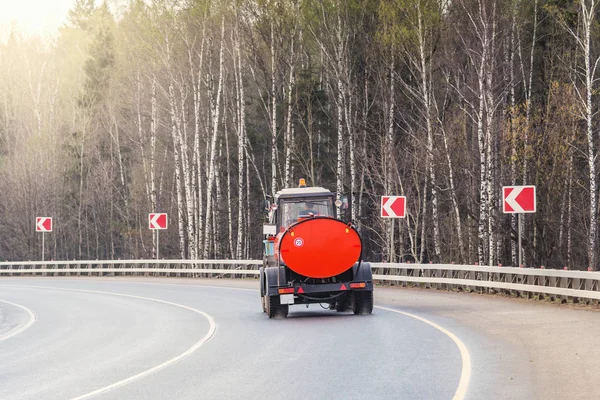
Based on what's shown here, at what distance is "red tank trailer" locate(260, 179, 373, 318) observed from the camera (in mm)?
19188

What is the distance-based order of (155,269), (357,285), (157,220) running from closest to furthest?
(357,285)
(157,220)
(155,269)

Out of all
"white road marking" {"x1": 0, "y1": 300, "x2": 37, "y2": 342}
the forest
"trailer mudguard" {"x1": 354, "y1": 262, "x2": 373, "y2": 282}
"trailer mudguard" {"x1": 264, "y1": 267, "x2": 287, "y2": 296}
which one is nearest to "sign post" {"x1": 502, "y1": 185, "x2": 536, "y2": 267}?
the forest

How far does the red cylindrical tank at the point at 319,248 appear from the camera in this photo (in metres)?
19.2

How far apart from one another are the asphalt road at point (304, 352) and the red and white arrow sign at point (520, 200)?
2.37 metres

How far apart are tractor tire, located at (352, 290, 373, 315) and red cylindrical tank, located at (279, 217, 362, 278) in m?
0.90

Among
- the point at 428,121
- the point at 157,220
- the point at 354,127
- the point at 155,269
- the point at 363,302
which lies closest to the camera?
the point at 363,302

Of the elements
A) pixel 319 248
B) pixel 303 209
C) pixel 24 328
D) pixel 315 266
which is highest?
pixel 303 209

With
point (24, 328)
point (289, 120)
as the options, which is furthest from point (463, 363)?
point (289, 120)

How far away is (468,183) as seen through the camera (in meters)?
39.9

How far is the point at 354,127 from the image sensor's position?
1799 inches

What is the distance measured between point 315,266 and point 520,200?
7.80 meters

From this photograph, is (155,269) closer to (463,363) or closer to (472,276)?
(472,276)

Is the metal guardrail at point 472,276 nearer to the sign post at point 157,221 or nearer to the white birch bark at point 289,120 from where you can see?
the sign post at point 157,221

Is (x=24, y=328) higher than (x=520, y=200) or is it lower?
lower
